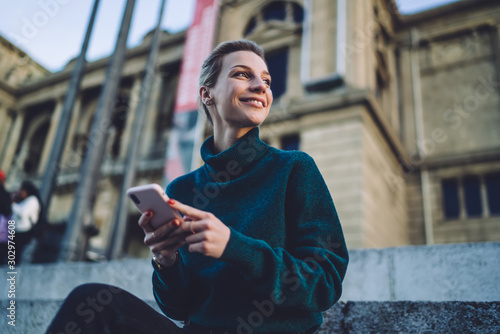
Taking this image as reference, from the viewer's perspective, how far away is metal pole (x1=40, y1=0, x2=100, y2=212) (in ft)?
26.8

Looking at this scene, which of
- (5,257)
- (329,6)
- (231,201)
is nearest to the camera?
(231,201)

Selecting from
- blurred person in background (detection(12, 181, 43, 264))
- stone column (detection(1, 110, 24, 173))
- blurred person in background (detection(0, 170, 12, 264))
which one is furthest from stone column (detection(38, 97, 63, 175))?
blurred person in background (detection(0, 170, 12, 264))

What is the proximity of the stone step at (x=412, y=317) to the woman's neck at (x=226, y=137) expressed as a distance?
1337mm

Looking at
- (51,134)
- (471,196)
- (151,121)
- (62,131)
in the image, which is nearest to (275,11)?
(151,121)

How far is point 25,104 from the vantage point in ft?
87.4

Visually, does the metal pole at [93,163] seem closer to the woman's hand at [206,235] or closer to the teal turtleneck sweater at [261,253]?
the teal turtleneck sweater at [261,253]

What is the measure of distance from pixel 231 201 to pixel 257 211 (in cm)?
18

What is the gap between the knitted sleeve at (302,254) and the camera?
130cm

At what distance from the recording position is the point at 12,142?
26.3 m

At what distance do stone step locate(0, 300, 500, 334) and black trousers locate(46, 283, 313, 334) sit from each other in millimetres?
1440

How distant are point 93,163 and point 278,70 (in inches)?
387

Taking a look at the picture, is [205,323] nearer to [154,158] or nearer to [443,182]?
[443,182]

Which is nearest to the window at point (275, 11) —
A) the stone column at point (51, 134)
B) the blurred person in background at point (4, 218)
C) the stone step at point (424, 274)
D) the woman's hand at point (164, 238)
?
the blurred person in background at point (4, 218)

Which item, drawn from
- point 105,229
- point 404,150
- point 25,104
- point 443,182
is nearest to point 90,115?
point 25,104
